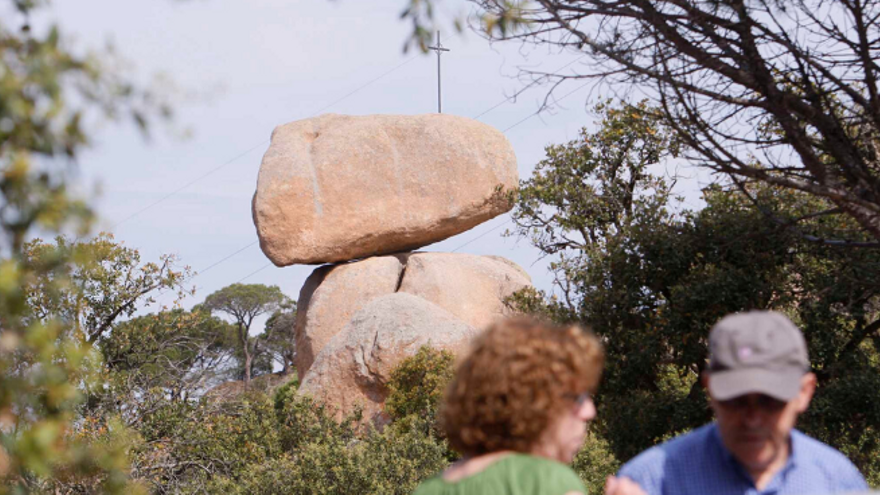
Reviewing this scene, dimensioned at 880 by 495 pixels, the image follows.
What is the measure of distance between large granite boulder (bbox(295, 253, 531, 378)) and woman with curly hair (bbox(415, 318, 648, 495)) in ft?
59.6

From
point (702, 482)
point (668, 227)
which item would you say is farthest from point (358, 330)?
point (702, 482)

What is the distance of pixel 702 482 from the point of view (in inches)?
84.4

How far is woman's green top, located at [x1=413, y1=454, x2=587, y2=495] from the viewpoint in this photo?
1.74m

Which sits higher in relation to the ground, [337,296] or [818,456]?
[818,456]

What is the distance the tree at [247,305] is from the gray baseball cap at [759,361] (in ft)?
147

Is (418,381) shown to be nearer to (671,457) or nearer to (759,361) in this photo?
(671,457)

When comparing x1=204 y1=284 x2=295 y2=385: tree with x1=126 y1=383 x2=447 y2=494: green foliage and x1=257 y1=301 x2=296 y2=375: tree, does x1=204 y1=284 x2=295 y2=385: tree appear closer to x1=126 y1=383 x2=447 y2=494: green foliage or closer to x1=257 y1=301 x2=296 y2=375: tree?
x1=257 y1=301 x2=296 y2=375: tree

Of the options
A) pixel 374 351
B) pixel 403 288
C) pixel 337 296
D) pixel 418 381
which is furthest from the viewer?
pixel 403 288

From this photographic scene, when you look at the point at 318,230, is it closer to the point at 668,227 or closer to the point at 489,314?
the point at 489,314

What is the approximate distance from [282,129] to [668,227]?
1367 cm

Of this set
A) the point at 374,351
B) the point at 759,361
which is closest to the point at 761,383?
the point at 759,361

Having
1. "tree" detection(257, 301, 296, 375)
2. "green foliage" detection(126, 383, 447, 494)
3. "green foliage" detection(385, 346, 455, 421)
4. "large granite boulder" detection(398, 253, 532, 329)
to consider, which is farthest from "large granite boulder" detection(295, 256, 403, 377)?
"tree" detection(257, 301, 296, 375)

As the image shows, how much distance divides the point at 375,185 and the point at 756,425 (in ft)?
Result: 63.6

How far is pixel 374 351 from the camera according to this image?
17516mm
